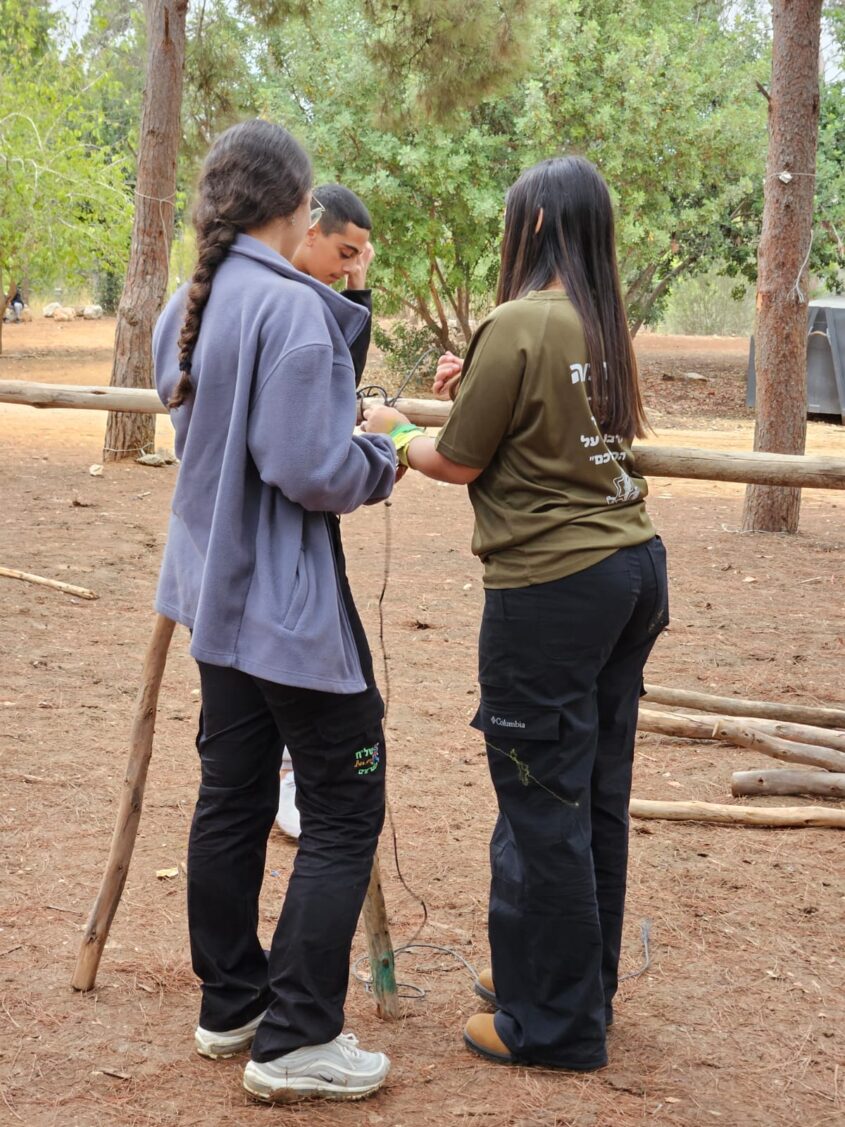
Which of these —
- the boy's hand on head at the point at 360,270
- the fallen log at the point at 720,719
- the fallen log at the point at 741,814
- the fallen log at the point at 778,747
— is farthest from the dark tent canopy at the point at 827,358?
the boy's hand on head at the point at 360,270

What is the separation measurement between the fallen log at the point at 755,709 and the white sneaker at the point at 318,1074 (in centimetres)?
271

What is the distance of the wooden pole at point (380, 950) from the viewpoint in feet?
9.59

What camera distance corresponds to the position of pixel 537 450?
2539mm

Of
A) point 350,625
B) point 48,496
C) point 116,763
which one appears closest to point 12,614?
point 116,763

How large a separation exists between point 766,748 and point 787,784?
0.20 metres

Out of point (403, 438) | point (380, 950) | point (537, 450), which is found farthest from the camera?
point (380, 950)

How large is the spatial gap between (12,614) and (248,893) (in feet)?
15.6

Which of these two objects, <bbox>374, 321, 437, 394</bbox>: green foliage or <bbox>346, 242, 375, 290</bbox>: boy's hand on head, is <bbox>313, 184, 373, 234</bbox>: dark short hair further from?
<bbox>374, 321, 437, 394</bbox>: green foliage

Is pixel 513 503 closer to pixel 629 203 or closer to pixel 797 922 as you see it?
pixel 797 922

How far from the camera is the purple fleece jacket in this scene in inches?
90.4

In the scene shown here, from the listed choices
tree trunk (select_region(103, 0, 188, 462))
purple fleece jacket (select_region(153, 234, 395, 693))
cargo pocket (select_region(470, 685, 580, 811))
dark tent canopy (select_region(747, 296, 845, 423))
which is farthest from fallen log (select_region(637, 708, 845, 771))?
dark tent canopy (select_region(747, 296, 845, 423))

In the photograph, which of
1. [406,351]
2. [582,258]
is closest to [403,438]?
[582,258]

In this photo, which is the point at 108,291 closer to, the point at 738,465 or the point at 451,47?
the point at 451,47

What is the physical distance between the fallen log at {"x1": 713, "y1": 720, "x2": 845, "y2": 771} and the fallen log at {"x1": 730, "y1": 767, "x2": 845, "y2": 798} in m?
0.07
